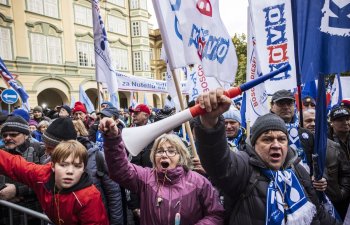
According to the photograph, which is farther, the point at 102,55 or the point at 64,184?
the point at 102,55

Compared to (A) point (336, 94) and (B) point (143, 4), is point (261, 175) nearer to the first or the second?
(A) point (336, 94)

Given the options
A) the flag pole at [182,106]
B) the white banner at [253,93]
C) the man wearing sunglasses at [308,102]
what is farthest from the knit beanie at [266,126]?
the man wearing sunglasses at [308,102]

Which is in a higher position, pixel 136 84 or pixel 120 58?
pixel 120 58

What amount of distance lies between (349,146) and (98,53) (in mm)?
3967

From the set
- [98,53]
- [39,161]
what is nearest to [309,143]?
[39,161]

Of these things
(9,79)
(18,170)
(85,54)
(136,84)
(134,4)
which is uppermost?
(134,4)

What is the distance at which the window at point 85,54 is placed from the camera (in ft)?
85.5

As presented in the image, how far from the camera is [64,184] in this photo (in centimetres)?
229

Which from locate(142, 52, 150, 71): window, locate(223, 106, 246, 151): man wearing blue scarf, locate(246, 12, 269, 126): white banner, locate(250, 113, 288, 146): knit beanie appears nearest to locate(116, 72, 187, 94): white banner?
locate(246, 12, 269, 126): white banner

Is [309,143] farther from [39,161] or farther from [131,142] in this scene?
Result: [39,161]

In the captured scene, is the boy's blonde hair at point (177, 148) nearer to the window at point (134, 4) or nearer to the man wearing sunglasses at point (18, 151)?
the man wearing sunglasses at point (18, 151)

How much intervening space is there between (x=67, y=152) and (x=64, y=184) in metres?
0.25

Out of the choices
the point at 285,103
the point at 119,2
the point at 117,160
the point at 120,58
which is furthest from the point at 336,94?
the point at 119,2

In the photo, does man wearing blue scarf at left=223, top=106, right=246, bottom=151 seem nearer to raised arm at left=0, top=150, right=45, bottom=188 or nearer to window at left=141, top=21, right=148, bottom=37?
raised arm at left=0, top=150, right=45, bottom=188
